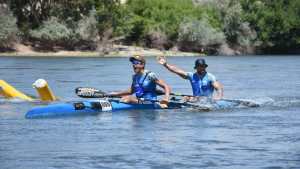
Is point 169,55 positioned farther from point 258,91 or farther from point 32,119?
point 32,119

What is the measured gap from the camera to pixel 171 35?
86812mm

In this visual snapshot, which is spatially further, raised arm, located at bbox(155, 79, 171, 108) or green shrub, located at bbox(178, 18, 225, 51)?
green shrub, located at bbox(178, 18, 225, 51)

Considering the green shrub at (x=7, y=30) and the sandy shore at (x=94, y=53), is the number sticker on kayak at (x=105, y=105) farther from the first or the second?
the green shrub at (x=7, y=30)

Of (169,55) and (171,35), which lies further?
(171,35)

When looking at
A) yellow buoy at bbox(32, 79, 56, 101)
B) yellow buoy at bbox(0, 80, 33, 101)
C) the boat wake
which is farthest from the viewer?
yellow buoy at bbox(0, 80, 33, 101)

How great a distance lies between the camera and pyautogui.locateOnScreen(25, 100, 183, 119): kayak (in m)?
20.7

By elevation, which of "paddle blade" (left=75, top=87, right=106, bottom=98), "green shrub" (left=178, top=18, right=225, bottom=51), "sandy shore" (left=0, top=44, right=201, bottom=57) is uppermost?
"paddle blade" (left=75, top=87, right=106, bottom=98)

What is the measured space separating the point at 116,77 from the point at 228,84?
665cm

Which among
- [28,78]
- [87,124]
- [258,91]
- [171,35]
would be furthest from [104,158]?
[171,35]

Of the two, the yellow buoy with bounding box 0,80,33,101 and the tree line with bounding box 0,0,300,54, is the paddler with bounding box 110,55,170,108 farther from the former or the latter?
the tree line with bounding box 0,0,300,54

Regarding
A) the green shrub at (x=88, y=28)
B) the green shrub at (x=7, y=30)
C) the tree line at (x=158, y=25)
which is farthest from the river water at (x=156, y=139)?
the green shrub at (x=88, y=28)

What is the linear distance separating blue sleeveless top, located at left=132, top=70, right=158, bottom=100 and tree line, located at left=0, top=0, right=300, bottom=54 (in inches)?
2085

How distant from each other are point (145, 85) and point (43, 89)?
469 cm

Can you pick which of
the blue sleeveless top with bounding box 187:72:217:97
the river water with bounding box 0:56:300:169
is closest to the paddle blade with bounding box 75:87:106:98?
the river water with bounding box 0:56:300:169
